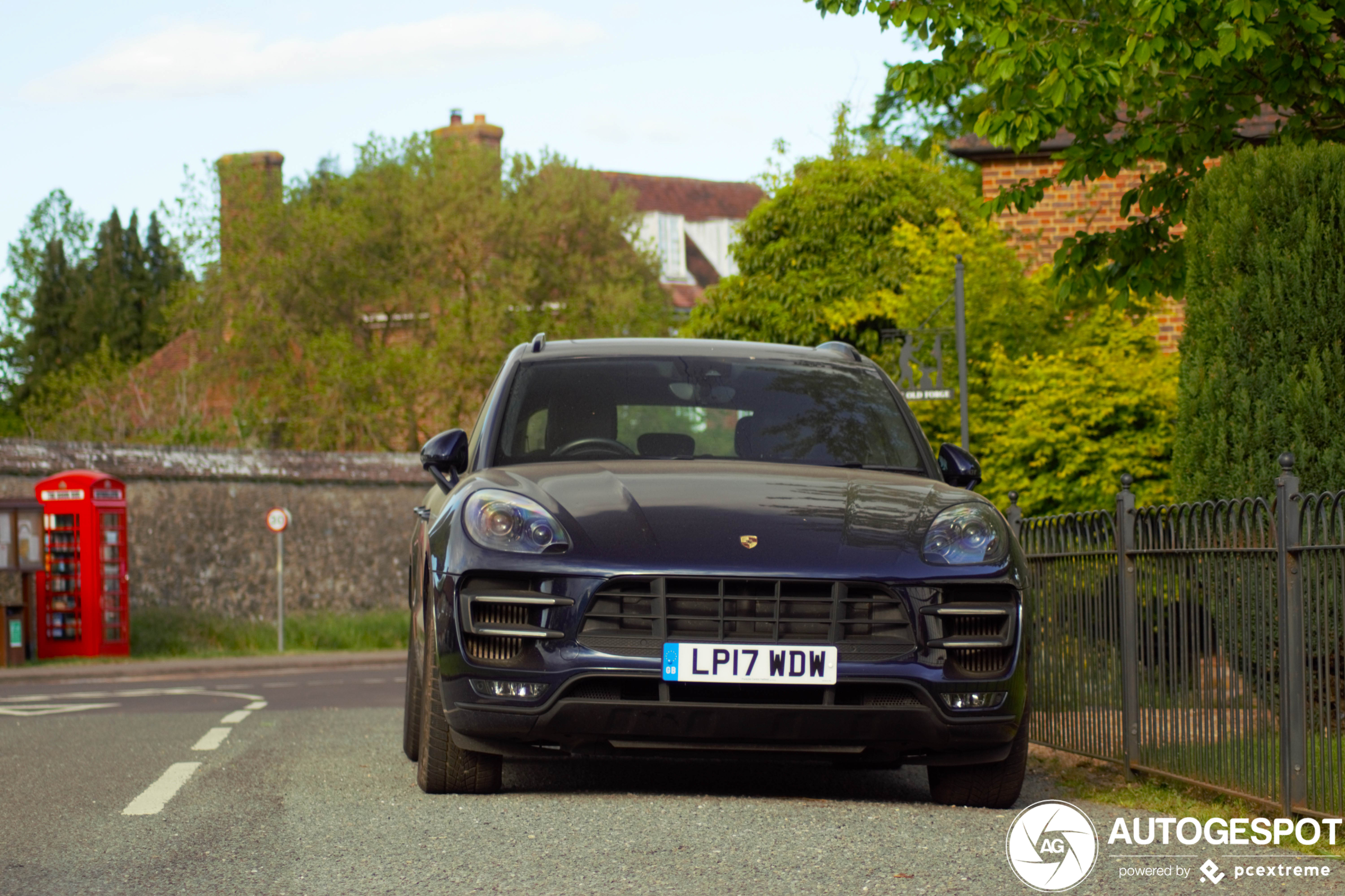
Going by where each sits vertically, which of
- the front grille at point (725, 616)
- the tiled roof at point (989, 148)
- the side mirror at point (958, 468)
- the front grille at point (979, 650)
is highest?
the tiled roof at point (989, 148)

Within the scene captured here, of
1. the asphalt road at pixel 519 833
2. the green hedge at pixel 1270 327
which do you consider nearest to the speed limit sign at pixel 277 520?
the asphalt road at pixel 519 833

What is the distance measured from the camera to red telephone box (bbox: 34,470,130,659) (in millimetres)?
23891

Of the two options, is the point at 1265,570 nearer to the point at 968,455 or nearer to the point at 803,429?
the point at 968,455

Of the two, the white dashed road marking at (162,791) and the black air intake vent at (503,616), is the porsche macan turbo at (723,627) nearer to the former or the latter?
the black air intake vent at (503,616)

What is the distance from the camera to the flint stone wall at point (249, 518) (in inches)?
1046

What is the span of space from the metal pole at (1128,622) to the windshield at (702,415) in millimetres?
1043

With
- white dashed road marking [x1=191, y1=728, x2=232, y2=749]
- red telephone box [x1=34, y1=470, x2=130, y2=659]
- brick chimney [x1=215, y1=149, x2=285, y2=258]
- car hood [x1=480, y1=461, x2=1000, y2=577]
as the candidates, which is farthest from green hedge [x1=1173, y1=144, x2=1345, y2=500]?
brick chimney [x1=215, y1=149, x2=285, y2=258]

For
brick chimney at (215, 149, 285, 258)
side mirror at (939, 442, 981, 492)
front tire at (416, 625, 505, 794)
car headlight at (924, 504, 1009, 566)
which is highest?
brick chimney at (215, 149, 285, 258)

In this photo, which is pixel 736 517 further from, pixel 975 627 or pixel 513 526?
pixel 975 627

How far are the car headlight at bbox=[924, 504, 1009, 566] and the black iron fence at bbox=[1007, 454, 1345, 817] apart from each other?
3.05ft

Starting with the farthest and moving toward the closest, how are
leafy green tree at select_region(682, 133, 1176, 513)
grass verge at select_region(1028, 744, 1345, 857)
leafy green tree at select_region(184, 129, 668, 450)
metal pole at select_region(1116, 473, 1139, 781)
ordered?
leafy green tree at select_region(184, 129, 668, 450) < leafy green tree at select_region(682, 133, 1176, 513) < metal pole at select_region(1116, 473, 1139, 781) < grass verge at select_region(1028, 744, 1345, 857)

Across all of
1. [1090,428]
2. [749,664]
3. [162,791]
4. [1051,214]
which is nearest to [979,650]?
[749,664]

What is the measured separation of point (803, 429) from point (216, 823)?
278 centimetres

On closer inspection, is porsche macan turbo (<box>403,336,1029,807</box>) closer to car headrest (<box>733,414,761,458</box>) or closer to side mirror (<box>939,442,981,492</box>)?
car headrest (<box>733,414,761,458</box>)
